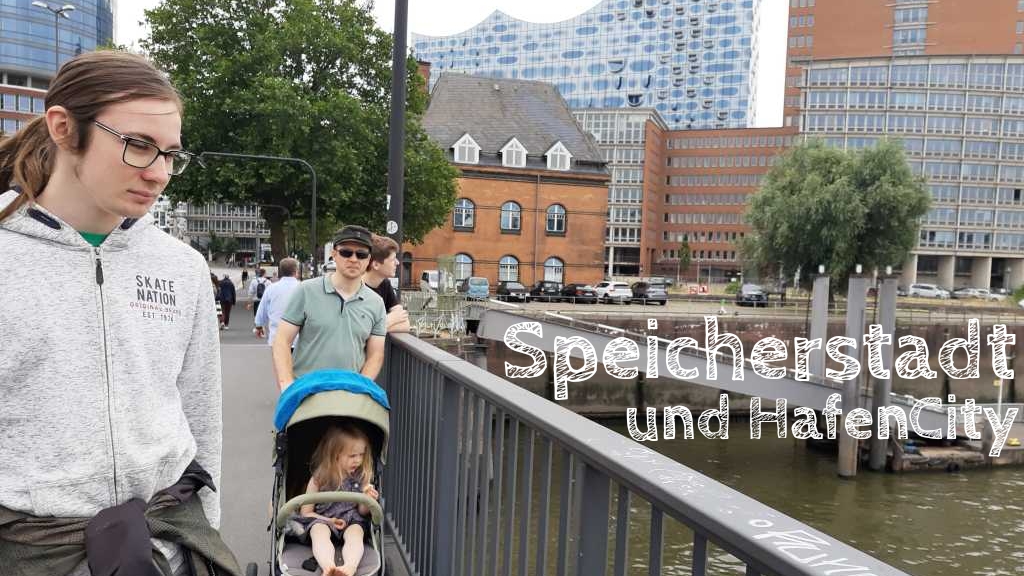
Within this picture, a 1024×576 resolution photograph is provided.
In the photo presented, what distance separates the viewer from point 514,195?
5675 centimetres

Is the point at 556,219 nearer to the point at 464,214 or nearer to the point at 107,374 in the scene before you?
the point at 464,214

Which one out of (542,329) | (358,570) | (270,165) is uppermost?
(270,165)

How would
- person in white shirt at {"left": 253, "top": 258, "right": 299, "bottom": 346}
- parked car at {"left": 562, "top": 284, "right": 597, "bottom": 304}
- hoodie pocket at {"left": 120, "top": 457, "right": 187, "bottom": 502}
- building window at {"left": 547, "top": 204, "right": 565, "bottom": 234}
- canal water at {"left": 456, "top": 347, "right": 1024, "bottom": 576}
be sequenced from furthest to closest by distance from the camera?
1. building window at {"left": 547, "top": 204, "right": 565, "bottom": 234}
2. parked car at {"left": 562, "top": 284, "right": 597, "bottom": 304}
3. canal water at {"left": 456, "top": 347, "right": 1024, "bottom": 576}
4. person in white shirt at {"left": 253, "top": 258, "right": 299, "bottom": 346}
5. hoodie pocket at {"left": 120, "top": 457, "right": 187, "bottom": 502}

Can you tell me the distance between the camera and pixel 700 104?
150 metres

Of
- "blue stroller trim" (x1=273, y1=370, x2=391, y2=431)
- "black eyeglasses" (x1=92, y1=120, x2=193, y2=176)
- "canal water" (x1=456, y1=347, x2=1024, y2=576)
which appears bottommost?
"canal water" (x1=456, y1=347, x2=1024, y2=576)

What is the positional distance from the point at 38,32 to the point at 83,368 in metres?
95.0

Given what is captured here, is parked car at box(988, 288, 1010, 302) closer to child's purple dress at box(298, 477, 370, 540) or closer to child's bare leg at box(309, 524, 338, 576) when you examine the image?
child's purple dress at box(298, 477, 370, 540)

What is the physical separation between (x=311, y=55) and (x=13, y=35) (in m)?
62.3

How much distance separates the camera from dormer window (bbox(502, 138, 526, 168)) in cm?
5638

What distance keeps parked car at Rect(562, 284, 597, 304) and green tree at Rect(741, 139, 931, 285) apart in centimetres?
1207

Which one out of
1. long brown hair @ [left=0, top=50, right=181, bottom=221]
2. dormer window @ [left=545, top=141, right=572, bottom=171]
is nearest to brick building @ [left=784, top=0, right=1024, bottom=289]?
dormer window @ [left=545, top=141, right=572, bottom=171]

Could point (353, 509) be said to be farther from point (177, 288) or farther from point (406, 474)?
point (177, 288)

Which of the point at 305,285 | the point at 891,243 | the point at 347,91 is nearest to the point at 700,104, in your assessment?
the point at 891,243

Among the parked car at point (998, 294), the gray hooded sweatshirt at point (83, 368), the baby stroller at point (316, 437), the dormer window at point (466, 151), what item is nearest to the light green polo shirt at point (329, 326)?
the baby stroller at point (316, 437)
